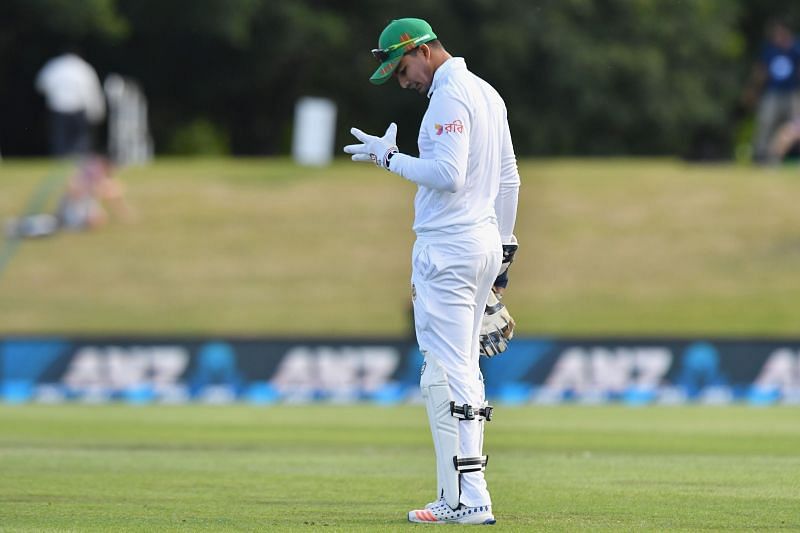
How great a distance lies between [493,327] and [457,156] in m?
0.88

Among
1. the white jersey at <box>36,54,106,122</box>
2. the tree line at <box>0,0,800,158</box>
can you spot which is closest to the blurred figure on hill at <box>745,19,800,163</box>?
the white jersey at <box>36,54,106,122</box>

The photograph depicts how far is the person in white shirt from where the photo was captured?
6434 millimetres

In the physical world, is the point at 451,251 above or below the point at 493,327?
above

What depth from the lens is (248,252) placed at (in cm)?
2441

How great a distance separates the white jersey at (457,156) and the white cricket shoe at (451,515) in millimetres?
1087

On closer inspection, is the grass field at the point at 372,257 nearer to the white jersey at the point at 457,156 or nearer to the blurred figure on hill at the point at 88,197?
the blurred figure on hill at the point at 88,197

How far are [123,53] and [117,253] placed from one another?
13.8 meters

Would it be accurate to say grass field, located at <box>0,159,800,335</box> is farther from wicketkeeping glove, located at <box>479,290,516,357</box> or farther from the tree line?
wicketkeeping glove, located at <box>479,290,516,357</box>

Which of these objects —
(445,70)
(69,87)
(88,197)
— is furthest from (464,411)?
(69,87)

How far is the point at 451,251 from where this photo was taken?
255 inches

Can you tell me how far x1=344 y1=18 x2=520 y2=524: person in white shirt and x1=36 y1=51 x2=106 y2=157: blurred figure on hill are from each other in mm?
19601

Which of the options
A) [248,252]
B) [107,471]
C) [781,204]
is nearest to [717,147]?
[781,204]

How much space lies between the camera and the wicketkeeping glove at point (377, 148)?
21.7ft

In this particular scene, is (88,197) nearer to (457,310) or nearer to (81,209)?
(81,209)
